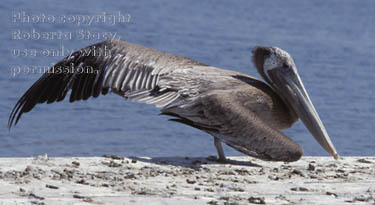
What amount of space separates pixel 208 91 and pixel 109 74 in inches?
42.9

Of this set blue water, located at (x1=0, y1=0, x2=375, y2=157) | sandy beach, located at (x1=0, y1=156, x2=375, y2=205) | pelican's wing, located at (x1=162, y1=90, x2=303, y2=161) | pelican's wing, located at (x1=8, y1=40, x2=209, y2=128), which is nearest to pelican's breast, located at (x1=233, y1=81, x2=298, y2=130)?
pelican's wing, located at (x1=162, y1=90, x2=303, y2=161)

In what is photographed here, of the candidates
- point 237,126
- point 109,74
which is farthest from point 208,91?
point 109,74

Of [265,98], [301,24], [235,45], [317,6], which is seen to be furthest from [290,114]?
[317,6]

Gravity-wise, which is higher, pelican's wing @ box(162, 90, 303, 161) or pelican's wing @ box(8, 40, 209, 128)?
pelican's wing @ box(8, 40, 209, 128)

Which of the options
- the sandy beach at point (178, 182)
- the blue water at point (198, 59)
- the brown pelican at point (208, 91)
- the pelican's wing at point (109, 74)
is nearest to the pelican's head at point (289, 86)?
the brown pelican at point (208, 91)

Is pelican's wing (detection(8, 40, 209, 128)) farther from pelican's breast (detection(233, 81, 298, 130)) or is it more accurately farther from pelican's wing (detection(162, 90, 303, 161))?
pelican's breast (detection(233, 81, 298, 130))

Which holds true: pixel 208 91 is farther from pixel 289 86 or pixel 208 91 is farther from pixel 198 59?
pixel 198 59

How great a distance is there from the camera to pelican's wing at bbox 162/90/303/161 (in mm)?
6492

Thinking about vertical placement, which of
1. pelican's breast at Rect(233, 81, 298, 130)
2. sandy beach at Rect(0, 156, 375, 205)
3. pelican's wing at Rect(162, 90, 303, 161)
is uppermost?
pelican's breast at Rect(233, 81, 298, 130)

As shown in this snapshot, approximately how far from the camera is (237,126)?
6.59 m

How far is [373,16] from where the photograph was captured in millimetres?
21859

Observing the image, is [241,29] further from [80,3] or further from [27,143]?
[27,143]

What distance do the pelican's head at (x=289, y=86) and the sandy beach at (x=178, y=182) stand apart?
12.5 inches

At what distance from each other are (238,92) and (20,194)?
2.39 meters
